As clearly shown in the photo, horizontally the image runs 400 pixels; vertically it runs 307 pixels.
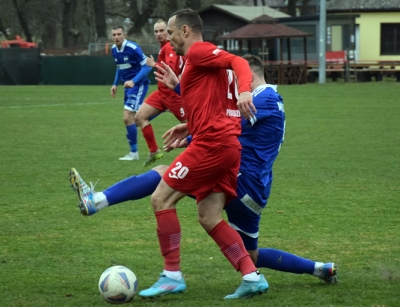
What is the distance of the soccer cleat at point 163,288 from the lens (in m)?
4.73

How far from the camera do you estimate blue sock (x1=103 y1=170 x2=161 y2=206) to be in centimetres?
491

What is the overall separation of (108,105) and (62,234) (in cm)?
1682

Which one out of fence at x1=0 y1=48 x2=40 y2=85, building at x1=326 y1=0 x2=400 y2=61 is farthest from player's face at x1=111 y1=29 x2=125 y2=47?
building at x1=326 y1=0 x2=400 y2=61

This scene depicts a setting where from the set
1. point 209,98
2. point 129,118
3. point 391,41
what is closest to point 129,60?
point 129,118

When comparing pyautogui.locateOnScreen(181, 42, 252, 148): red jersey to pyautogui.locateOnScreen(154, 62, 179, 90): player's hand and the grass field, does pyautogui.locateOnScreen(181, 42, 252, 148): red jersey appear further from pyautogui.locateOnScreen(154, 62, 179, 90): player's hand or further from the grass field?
the grass field

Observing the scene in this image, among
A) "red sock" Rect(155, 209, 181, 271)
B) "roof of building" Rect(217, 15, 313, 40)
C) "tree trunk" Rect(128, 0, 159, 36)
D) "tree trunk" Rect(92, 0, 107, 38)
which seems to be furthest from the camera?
"tree trunk" Rect(128, 0, 159, 36)

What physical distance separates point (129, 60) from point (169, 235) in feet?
27.8

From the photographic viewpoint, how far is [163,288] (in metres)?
4.73

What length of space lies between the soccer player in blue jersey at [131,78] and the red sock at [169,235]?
726cm

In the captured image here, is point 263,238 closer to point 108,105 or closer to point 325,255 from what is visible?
point 325,255

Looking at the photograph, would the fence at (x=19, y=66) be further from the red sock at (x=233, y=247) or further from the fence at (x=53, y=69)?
the red sock at (x=233, y=247)

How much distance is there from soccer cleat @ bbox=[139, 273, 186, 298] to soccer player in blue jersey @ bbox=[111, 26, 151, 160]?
729cm

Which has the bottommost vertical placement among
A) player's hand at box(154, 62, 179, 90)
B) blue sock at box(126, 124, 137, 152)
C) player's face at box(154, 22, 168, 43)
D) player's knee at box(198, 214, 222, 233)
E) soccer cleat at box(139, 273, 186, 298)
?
blue sock at box(126, 124, 137, 152)

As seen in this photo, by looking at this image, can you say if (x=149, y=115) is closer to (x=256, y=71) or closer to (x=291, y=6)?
(x=256, y=71)
